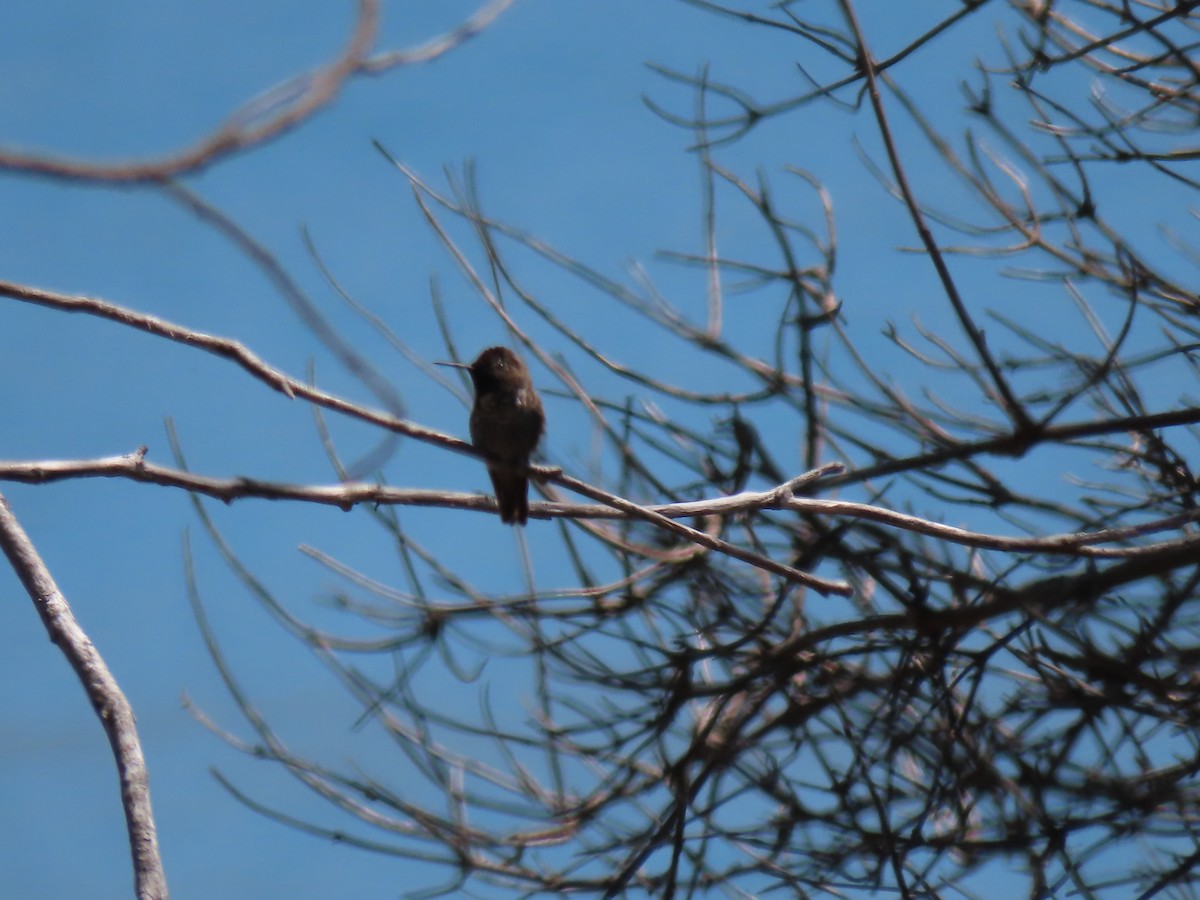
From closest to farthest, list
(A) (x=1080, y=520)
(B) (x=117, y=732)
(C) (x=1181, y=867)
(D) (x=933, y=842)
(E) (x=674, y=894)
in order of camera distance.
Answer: (B) (x=117, y=732) → (C) (x=1181, y=867) → (D) (x=933, y=842) → (E) (x=674, y=894) → (A) (x=1080, y=520)

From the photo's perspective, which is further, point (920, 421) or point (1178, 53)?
point (920, 421)

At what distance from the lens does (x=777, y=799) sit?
163 inches

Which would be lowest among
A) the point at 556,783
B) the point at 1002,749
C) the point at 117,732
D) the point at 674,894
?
the point at 117,732

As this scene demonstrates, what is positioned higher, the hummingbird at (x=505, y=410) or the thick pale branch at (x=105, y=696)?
the hummingbird at (x=505, y=410)

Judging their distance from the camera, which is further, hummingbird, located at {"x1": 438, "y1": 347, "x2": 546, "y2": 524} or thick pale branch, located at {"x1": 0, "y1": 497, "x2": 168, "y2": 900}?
hummingbird, located at {"x1": 438, "y1": 347, "x2": 546, "y2": 524}

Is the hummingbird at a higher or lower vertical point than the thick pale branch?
higher

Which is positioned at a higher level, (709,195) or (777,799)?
(709,195)

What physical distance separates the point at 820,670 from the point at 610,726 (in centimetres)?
73

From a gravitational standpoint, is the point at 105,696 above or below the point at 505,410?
below

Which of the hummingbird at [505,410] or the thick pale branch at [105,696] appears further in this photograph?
the hummingbird at [505,410]

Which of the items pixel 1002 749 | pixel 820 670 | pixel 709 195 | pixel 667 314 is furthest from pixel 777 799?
pixel 709 195

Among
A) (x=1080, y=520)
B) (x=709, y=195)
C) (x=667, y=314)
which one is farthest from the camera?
(x=709, y=195)

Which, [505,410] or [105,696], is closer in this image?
[105,696]

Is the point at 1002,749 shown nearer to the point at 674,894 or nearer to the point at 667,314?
the point at 674,894
